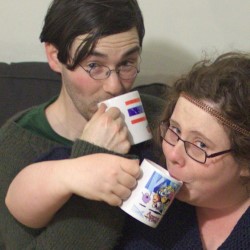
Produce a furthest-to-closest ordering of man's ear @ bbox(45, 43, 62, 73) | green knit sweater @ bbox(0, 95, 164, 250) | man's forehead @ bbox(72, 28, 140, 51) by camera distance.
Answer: man's ear @ bbox(45, 43, 62, 73) → man's forehead @ bbox(72, 28, 140, 51) → green knit sweater @ bbox(0, 95, 164, 250)

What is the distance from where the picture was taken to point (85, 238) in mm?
917

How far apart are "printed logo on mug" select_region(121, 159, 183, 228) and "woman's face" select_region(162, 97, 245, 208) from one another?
43 millimetres

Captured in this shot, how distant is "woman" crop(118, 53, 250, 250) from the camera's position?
0.84m

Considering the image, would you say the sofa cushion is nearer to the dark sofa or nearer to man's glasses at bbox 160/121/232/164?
the dark sofa

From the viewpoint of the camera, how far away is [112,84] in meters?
1.10

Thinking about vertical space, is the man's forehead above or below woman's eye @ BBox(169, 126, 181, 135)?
above

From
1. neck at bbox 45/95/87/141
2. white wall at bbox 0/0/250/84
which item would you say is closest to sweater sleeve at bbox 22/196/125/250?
neck at bbox 45/95/87/141

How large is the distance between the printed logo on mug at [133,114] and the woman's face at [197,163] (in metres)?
0.11

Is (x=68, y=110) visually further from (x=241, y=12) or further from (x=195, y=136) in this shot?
(x=241, y=12)

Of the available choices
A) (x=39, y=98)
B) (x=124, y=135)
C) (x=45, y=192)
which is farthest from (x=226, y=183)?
(x=39, y=98)

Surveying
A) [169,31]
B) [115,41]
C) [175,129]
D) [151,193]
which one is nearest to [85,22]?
[115,41]

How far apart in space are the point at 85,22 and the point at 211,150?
1.61 ft

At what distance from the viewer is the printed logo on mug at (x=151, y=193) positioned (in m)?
0.79

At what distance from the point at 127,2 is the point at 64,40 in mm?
205
